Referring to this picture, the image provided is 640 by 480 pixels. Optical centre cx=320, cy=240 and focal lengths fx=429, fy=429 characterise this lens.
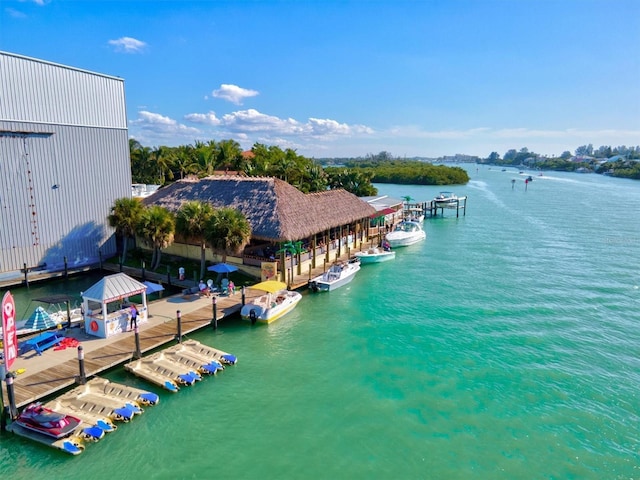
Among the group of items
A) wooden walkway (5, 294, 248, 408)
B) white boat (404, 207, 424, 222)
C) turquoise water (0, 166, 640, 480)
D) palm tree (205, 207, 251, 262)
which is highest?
palm tree (205, 207, 251, 262)

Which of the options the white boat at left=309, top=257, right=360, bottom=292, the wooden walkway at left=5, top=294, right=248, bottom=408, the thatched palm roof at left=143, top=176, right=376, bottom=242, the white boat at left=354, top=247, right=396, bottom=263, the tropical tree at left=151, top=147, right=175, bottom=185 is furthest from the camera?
the tropical tree at left=151, top=147, right=175, bottom=185

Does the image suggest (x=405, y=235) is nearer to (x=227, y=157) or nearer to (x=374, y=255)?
(x=374, y=255)

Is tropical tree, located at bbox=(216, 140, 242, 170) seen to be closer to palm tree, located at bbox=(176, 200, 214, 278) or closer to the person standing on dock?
palm tree, located at bbox=(176, 200, 214, 278)

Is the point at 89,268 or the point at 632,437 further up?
the point at 89,268

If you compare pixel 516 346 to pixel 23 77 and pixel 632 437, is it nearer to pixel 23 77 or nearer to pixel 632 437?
pixel 632 437

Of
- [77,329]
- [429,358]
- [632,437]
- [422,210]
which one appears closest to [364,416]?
[429,358]

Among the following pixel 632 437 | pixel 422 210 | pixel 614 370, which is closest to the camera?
pixel 632 437

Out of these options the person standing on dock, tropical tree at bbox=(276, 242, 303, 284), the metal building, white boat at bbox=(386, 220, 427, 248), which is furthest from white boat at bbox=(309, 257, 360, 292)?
the metal building
